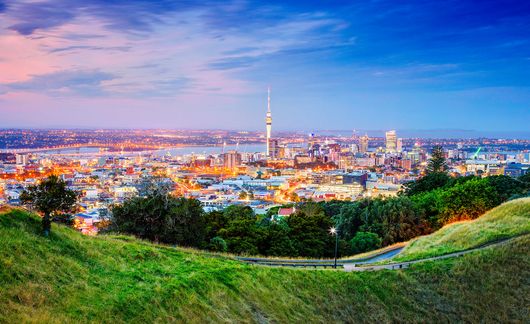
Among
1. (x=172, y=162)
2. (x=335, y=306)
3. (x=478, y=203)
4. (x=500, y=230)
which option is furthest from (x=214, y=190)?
(x=335, y=306)

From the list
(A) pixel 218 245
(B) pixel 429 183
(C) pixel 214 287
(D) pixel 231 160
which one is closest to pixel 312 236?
(A) pixel 218 245

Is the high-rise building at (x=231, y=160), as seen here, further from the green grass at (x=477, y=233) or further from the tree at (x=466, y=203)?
the green grass at (x=477, y=233)

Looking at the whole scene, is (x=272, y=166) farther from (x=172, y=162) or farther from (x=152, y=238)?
(x=152, y=238)

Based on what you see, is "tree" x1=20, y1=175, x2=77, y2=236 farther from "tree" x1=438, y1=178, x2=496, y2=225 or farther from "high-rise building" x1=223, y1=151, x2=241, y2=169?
"high-rise building" x1=223, y1=151, x2=241, y2=169

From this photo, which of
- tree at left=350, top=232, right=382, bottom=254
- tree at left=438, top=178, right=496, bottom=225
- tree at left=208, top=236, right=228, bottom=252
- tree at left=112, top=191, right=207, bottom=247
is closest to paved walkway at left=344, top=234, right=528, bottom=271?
tree at left=208, top=236, right=228, bottom=252

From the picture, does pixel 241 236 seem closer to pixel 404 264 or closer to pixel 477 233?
pixel 404 264

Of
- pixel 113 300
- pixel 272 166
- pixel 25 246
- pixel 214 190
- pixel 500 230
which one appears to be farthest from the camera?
pixel 272 166

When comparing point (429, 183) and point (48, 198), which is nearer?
point (48, 198)

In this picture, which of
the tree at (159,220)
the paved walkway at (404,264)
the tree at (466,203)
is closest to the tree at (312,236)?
the paved walkway at (404,264)
